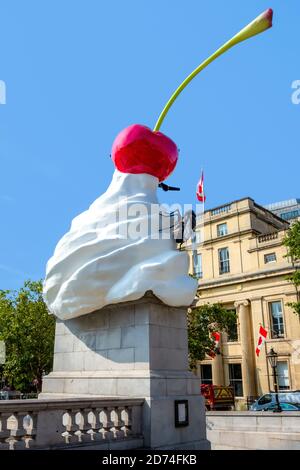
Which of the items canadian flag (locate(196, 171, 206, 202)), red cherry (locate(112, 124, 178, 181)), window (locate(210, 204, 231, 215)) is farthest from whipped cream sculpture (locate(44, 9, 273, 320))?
window (locate(210, 204, 231, 215))

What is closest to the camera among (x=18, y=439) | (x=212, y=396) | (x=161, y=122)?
(x=18, y=439)

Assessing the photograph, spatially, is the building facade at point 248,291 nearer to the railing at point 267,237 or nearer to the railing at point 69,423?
the railing at point 267,237

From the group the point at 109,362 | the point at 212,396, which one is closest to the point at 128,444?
the point at 109,362

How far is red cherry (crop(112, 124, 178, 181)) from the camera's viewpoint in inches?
511

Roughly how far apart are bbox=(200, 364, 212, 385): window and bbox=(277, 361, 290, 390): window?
7.41 m

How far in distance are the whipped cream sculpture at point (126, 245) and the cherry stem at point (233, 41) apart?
28mm

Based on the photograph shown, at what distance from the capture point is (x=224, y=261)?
149 ft

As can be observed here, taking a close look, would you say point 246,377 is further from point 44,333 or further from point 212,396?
point 44,333

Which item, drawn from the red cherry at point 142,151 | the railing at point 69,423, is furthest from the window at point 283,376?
the railing at point 69,423

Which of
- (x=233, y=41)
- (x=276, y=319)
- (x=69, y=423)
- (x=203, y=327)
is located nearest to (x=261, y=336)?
(x=276, y=319)

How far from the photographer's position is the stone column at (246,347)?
39.3 meters

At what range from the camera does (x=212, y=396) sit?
106 feet

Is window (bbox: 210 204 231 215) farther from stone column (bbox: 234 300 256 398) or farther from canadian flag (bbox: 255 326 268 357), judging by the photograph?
canadian flag (bbox: 255 326 268 357)

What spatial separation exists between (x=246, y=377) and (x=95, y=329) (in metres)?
31.3
